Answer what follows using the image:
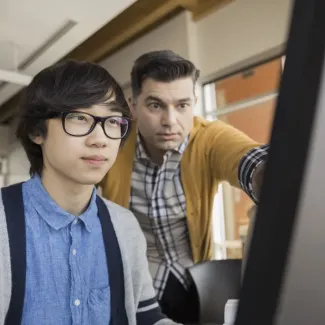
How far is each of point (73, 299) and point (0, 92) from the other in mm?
2678

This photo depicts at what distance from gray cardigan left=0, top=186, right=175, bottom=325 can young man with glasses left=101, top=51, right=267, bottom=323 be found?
26 cm

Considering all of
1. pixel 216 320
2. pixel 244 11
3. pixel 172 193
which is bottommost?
pixel 216 320

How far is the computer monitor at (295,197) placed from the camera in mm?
201

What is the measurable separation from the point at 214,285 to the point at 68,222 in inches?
24.6

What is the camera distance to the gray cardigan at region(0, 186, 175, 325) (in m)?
0.77

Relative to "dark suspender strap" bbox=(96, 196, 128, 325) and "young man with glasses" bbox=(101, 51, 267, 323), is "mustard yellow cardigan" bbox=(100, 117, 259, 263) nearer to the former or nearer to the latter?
"young man with glasses" bbox=(101, 51, 267, 323)

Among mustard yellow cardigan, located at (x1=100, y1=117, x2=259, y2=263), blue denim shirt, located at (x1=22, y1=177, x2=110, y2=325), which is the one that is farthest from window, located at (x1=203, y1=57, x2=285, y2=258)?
blue denim shirt, located at (x1=22, y1=177, x2=110, y2=325)

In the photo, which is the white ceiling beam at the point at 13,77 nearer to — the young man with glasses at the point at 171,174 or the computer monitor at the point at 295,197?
the young man with glasses at the point at 171,174

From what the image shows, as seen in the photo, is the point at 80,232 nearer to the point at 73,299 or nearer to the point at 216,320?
the point at 73,299

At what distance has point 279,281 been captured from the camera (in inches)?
8.0

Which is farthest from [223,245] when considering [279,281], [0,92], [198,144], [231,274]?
[279,281]

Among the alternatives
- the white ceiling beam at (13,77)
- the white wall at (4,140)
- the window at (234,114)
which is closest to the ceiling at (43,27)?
the white ceiling beam at (13,77)

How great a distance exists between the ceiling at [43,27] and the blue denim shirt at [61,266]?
135 centimetres

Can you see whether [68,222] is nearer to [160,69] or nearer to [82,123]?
[82,123]
